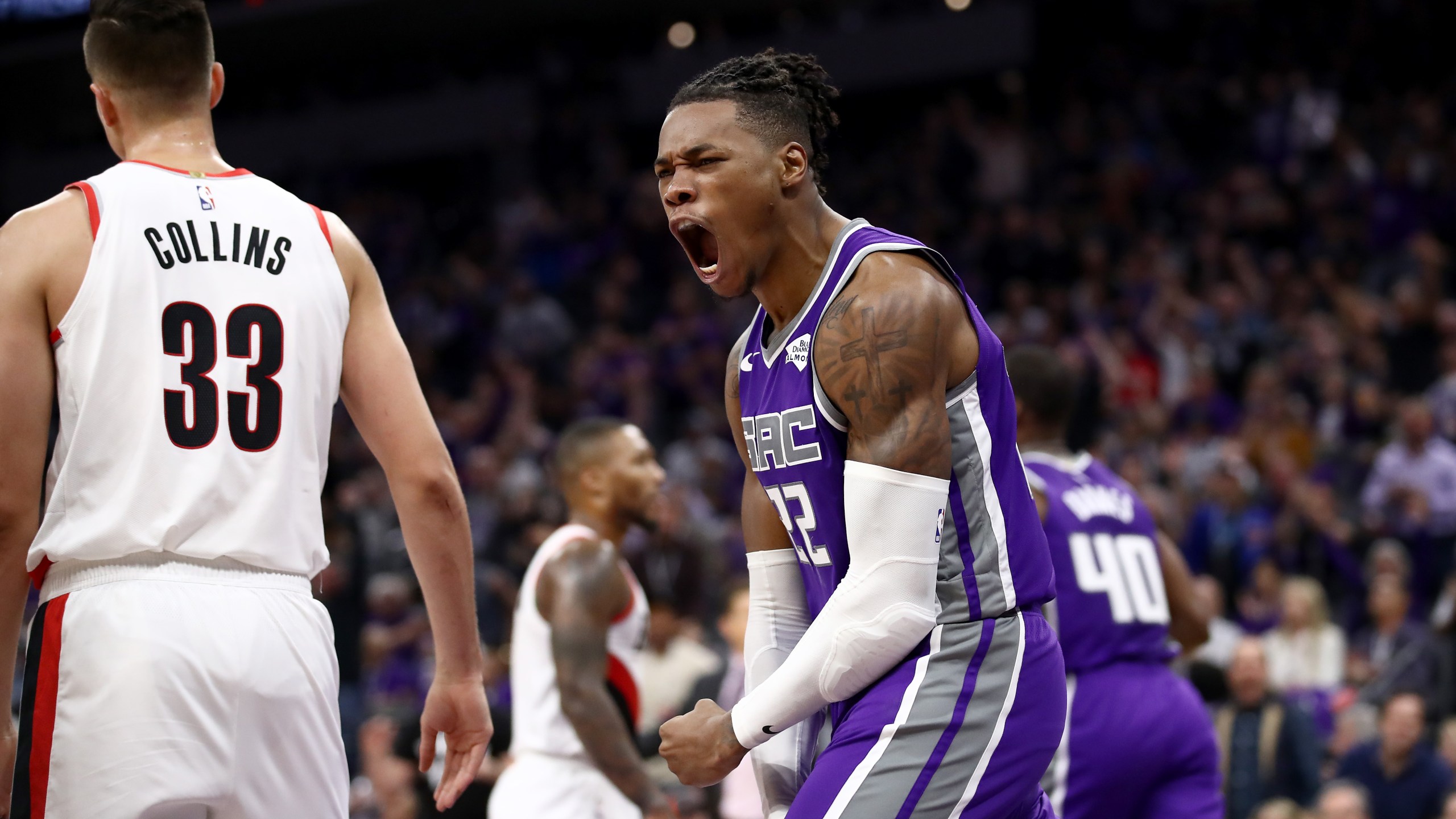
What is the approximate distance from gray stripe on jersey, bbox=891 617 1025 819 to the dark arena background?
4300 mm

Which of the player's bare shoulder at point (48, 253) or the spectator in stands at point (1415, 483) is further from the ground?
the player's bare shoulder at point (48, 253)

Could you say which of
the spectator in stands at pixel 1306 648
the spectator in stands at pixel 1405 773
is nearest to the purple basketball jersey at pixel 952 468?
the spectator in stands at pixel 1405 773

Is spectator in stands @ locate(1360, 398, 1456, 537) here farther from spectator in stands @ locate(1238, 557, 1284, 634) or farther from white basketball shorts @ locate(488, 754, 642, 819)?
white basketball shorts @ locate(488, 754, 642, 819)

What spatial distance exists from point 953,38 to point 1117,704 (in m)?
13.9

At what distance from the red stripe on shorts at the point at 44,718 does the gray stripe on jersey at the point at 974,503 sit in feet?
5.91

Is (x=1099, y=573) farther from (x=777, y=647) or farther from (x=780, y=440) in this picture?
(x=780, y=440)

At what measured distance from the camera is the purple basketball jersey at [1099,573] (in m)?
4.82

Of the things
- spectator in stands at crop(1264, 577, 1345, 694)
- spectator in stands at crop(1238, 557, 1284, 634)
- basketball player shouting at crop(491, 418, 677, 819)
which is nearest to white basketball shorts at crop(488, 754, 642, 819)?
basketball player shouting at crop(491, 418, 677, 819)

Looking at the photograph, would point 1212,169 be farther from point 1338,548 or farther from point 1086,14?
point 1338,548

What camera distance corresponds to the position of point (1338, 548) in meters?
10.1

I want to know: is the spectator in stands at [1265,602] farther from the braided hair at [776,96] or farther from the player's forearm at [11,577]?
the player's forearm at [11,577]

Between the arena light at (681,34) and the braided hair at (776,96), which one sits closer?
the braided hair at (776,96)

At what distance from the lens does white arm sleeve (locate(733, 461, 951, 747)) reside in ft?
9.27

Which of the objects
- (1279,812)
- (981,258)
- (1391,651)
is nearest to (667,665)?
(1279,812)
